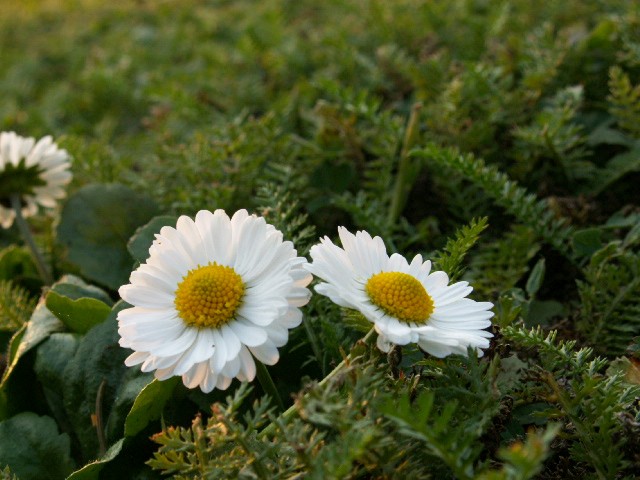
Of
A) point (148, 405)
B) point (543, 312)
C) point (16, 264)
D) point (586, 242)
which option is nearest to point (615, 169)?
point (586, 242)

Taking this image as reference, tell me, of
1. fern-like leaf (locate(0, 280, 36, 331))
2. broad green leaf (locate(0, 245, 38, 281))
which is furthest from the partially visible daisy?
broad green leaf (locate(0, 245, 38, 281))

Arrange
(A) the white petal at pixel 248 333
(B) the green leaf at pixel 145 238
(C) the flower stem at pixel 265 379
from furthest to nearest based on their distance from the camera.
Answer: (B) the green leaf at pixel 145 238 → (C) the flower stem at pixel 265 379 → (A) the white petal at pixel 248 333

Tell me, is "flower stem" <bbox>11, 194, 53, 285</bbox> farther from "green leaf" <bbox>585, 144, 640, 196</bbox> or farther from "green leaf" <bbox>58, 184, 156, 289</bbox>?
"green leaf" <bbox>585, 144, 640, 196</bbox>

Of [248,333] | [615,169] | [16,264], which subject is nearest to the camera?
[248,333]

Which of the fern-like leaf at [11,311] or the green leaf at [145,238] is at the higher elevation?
the green leaf at [145,238]

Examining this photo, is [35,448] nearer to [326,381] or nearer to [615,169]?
[326,381]

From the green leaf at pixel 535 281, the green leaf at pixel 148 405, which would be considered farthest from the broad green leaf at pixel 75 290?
the green leaf at pixel 535 281

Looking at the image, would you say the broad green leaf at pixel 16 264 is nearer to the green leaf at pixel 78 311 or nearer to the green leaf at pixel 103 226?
the green leaf at pixel 103 226

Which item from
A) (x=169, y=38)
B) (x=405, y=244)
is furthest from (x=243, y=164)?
(x=169, y=38)
